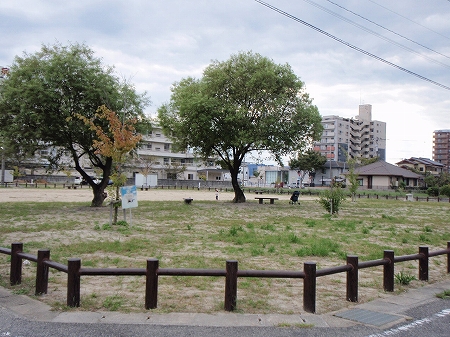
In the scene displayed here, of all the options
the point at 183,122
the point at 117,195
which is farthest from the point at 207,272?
the point at 183,122

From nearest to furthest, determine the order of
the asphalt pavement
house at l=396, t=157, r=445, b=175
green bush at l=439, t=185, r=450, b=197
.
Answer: the asphalt pavement < green bush at l=439, t=185, r=450, b=197 < house at l=396, t=157, r=445, b=175

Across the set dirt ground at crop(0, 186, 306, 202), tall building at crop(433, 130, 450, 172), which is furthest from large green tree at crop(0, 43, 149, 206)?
tall building at crop(433, 130, 450, 172)

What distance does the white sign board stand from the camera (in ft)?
46.9

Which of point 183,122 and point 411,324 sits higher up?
point 183,122

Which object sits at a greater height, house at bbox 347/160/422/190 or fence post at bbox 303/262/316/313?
house at bbox 347/160/422/190

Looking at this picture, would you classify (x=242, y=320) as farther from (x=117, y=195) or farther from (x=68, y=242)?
(x=117, y=195)

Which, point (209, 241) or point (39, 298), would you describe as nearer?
point (39, 298)

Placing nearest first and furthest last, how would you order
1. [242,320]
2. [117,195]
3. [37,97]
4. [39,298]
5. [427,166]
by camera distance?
[242,320] < [39,298] < [117,195] < [37,97] < [427,166]

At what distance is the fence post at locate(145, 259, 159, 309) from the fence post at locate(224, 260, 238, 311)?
990 millimetres

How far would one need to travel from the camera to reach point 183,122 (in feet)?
92.5

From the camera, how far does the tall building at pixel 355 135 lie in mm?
95062

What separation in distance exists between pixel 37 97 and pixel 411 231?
1788cm

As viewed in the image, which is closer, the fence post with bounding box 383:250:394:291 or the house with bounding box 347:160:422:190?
the fence post with bounding box 383:250:394:291

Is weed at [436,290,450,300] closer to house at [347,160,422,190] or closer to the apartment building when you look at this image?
house at [347,160,422,190]
